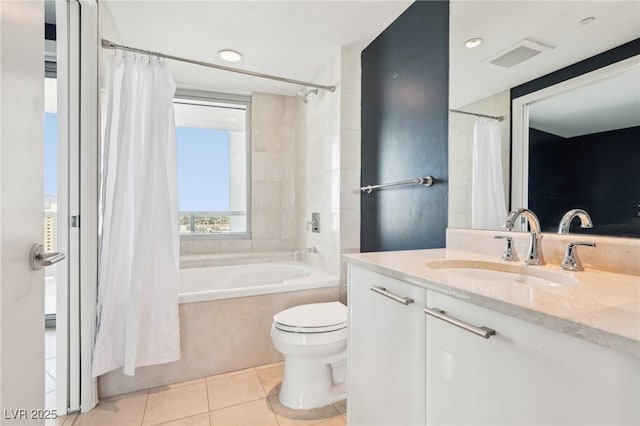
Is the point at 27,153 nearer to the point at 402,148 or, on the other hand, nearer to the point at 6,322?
the point at 6,322

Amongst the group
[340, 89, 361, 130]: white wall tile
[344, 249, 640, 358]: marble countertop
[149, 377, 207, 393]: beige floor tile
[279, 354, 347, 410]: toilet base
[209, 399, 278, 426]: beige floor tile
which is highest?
[340, 89, 361, 130]: white wall tile

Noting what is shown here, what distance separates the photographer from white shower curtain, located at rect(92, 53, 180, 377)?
66.1 inches

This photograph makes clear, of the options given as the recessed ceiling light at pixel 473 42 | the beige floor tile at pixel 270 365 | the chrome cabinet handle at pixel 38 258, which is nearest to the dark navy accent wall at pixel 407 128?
the recessed ceiling light at pixel 473 42

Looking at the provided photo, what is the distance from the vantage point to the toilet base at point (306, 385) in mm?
1646

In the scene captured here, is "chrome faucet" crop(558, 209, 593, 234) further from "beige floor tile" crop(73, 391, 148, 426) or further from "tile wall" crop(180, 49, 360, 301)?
"beige floor tile" crop(73, 391, 148, 426)

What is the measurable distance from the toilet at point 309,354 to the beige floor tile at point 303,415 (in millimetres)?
26

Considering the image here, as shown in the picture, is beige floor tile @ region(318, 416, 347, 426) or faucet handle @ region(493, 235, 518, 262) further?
beige floor tile @ region(318, 416, 347, 426)

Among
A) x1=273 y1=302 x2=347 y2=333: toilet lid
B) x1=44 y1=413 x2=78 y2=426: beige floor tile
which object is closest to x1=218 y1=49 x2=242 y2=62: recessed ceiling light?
x1=273 y1=302 x2=347 y2=333: toilet lid

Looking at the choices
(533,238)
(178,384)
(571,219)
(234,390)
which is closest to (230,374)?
(234,390)

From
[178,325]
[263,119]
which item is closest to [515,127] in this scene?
[178,325]

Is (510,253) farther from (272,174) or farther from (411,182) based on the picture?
(272,174)

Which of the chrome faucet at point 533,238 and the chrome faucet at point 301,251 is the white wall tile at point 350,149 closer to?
the chrome faucet at point 301,251

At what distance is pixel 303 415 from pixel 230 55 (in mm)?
2487

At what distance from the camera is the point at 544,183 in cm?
115
